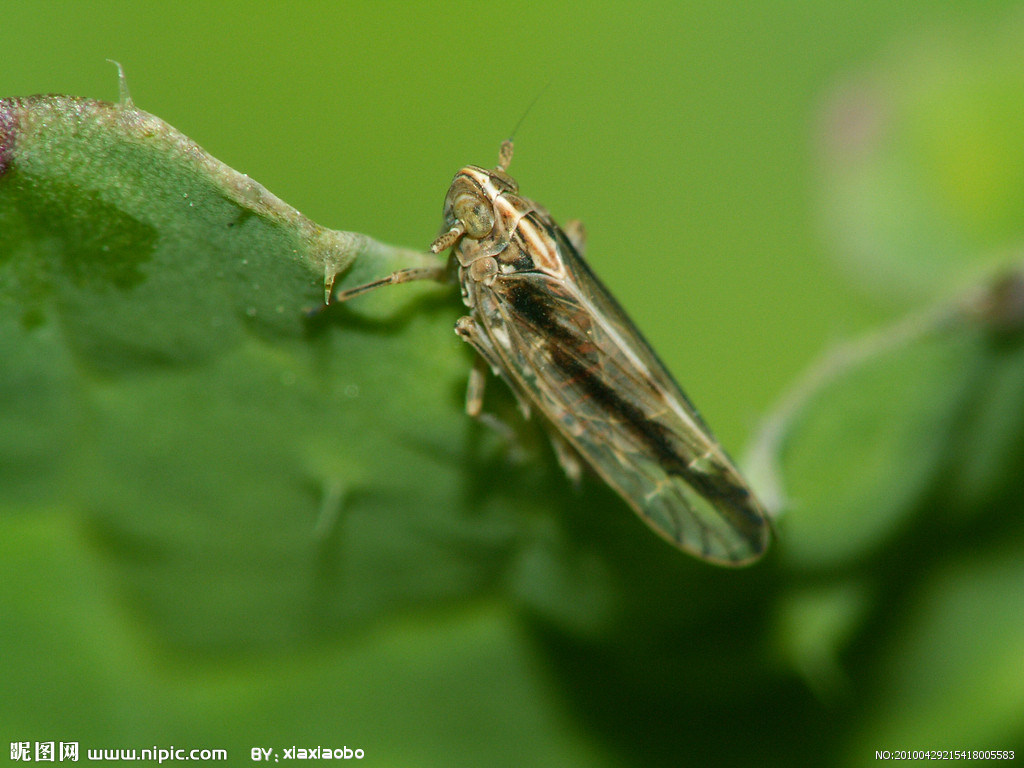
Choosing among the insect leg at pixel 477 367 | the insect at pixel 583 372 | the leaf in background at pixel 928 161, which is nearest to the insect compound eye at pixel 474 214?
the insect at pixel 583 372

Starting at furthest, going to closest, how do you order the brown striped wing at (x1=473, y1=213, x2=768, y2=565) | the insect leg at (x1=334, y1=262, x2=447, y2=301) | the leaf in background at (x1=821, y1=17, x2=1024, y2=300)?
the leaf in background at (x1=821, y1=17, x2=1024, y2=300) < the brown striped wing at (x1=473, y1=213, x2=768, y2=565) < the insect leg at (x1=334, y1=262, x2=447, y2=301)

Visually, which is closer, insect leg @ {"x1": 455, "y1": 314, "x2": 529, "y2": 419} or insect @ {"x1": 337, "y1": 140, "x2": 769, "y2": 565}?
insect leg @ {"x1": 455, "y1": 314, "x2": 529, "y2": 419}

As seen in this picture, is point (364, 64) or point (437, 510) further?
point (364, 64)

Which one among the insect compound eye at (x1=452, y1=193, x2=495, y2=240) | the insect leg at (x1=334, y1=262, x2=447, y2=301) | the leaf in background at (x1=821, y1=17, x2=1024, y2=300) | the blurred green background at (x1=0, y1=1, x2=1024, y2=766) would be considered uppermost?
the leaf in background at (x1=821, y1=17, x2=1024, y2=300)

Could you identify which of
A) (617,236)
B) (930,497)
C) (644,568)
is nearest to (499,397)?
(644,568)

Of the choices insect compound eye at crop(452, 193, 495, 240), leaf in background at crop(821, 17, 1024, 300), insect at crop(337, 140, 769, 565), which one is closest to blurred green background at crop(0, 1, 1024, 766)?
insect at crop(337, 140, 769, 565)

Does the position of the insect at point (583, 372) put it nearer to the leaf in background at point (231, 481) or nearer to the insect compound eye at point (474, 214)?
the insect compound eye at point (474, 214)

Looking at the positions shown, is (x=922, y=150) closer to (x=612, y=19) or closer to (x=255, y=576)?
(x=612, y=19)

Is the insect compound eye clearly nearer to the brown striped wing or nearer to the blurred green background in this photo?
the brown striped wing
